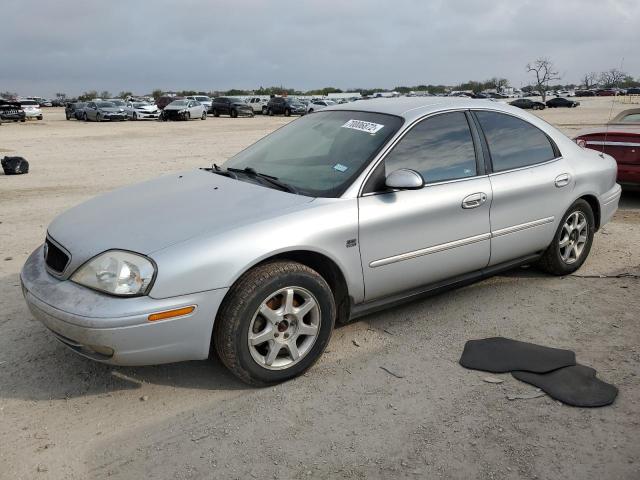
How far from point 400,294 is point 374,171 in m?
0.85

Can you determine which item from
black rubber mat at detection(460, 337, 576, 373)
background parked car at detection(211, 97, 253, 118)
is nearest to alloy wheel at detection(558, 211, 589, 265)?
black rubber mat at detection(460, 337, 576, 373)

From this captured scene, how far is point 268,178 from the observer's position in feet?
12.8

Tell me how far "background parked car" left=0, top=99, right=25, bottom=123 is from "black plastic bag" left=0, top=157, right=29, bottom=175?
26.6m

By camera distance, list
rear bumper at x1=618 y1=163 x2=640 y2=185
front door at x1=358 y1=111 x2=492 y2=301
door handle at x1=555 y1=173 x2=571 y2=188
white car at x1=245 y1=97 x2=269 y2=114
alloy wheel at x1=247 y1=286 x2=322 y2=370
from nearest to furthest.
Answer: alloy wheel at x1=247 y1=286 x2=322 y2=370 < front door at x1=358 y1=111 x2=492 y2=301 < door handle at x1=555 y1=173 x2=571 y2=188 < rear bumper at x1=618 y1=163 x2=640 y2=185 < white car at x1=245 y1=97 x2=269 y2=114

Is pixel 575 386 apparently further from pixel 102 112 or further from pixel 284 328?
pixel 102 112

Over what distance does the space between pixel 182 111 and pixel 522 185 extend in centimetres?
3628

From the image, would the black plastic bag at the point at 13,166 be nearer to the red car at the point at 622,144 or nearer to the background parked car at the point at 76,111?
the red car at the point at 622,144

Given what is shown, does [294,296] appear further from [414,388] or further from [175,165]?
[175,165]

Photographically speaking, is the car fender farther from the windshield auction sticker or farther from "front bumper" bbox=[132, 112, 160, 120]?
"front bumper" bbox=[132, 112, 160, 120]

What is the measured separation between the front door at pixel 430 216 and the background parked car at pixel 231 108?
4120 centimetres

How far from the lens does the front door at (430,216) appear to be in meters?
3.63

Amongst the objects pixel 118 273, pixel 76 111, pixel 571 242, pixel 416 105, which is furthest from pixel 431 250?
pixel 76 111

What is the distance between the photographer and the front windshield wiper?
3.66 meters

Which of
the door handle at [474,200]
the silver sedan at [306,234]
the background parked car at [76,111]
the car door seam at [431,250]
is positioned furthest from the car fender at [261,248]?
the background parked car at [76,111]
